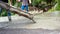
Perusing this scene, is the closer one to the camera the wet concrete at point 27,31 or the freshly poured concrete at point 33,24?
the wet concrete at point 27,31

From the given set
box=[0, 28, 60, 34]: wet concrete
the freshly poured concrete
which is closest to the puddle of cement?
the freshly poured concrete

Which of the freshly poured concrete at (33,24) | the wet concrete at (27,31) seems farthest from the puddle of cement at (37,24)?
the wet concrete at (27,31)

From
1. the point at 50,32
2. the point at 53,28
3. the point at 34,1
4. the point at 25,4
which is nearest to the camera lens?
the point at 50,32

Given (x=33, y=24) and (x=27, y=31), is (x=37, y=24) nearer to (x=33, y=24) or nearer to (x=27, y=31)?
(x=33, y=24)

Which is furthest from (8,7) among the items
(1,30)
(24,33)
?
(24,33)

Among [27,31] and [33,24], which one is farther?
[33,24]

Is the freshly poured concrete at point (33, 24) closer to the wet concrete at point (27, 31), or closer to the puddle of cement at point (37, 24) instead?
the puddle of cement at point (37, 24)

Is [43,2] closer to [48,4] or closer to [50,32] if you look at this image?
[48,4]

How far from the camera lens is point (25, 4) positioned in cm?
973

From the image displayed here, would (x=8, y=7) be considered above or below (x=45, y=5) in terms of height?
above

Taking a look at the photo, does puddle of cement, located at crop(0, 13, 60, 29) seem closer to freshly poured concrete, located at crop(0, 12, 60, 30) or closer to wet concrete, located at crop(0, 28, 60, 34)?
freshly poured concrete, located at crop(0, 12, 60, 30)

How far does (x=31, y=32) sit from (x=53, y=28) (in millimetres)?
778

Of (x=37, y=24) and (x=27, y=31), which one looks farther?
(x=37, y=24)

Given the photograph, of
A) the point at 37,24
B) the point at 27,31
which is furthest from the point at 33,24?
the point at 27,31
